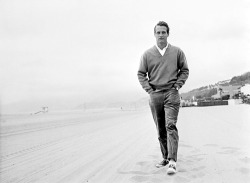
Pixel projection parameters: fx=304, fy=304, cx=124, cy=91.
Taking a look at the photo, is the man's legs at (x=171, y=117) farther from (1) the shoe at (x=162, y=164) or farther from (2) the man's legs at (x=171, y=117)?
(1) the shoe at (x=162, y=164)

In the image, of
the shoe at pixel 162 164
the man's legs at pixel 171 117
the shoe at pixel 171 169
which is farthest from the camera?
the shoe at pixel 162 164

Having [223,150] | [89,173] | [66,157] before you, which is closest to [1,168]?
[66,157]

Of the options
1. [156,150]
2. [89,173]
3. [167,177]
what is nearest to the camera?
[167,177]

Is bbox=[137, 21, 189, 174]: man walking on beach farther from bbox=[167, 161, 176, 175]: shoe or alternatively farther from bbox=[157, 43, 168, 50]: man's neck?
bbox=[167, 161, 176, 175]: shoe

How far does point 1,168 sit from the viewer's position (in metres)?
4.60

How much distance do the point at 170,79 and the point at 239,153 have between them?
5.82 feet

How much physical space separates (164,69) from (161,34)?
1.52 ft

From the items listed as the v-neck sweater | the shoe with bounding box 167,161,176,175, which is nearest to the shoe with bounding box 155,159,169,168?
the shoe with bounding box 167,161,176,175

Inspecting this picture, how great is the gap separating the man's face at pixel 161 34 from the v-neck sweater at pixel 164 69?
0.38ft

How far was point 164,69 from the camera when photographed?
13.0 ft

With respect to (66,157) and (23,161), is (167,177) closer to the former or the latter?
(66,157)

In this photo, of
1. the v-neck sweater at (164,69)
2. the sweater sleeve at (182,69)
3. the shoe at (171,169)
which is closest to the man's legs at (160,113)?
the v-neck sweater at (164,69)

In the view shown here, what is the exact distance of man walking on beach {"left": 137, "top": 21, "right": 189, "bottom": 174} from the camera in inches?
153

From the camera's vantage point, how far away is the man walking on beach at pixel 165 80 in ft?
12.8
